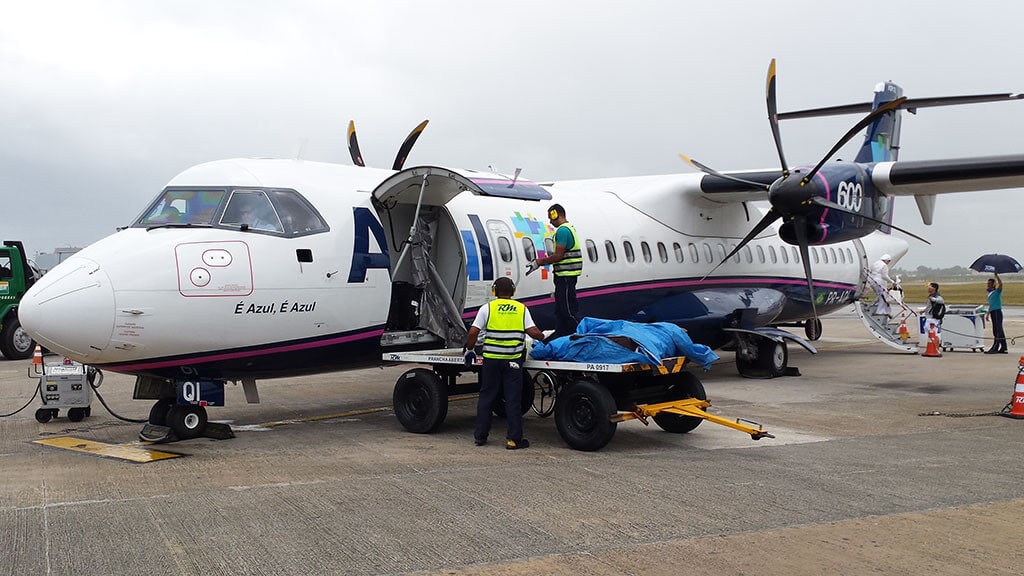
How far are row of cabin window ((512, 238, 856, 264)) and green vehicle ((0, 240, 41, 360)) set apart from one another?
14899 millimetres

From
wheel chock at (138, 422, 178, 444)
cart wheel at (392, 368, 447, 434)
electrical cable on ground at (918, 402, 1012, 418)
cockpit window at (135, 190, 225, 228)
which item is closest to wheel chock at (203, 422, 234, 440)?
wheel chock at (138, 422, 178, 444)

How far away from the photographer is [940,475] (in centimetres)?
737

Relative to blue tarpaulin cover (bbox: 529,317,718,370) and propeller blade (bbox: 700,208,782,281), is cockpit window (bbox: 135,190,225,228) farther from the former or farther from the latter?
propeller blade (bbox: 700,208,782,281)

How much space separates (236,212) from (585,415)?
4.23m

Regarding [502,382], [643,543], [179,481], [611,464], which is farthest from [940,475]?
[179,481]

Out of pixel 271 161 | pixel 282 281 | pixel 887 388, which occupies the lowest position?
pixel 887 388

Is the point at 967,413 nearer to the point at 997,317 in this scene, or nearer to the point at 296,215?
the point at 296,215

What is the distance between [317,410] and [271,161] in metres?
3.60

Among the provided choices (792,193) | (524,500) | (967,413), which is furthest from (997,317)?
(524,500)

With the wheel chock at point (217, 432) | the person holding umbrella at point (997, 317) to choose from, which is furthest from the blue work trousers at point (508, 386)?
the person holding umbrella at point (997, 317)

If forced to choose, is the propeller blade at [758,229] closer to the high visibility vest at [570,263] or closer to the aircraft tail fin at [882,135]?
the aircraft tail fin at [882,135]

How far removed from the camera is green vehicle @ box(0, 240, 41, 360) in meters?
21.1

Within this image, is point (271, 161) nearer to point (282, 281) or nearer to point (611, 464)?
point (282, 281)

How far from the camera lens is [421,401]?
983 centimetres
